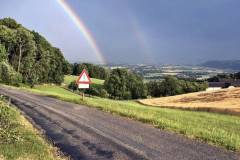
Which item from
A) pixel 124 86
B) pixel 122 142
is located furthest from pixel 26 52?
pixel 122 142

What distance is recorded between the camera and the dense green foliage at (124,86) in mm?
138750

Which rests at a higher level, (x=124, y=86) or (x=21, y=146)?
(x=21, y=146)

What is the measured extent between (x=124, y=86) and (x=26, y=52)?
1654 inches

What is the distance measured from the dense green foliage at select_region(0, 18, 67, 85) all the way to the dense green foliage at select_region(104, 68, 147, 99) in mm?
23278

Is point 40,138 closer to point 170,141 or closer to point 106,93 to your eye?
point 170,141

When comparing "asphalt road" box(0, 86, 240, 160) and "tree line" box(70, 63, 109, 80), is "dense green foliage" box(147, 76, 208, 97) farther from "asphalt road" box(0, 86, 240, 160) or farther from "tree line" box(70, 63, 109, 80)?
"asphalt road" box(0, 86, 240, 160)

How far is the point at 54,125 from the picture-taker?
63.3 feet

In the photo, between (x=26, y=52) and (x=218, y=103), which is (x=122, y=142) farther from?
(x=26, y=52)

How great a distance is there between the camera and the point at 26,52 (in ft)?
357

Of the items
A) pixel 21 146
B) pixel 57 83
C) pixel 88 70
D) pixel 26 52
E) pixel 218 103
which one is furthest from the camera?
pixel 88 70

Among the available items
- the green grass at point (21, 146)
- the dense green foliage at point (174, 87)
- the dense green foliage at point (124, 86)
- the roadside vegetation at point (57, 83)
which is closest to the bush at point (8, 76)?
the roadside vegetation at point (57, 83)

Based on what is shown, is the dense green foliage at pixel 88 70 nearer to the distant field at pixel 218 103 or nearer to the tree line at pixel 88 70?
the tree line at pixel 88 70

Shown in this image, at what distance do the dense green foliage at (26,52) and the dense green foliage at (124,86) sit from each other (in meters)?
23.3

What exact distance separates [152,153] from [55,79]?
119640 millimetres
